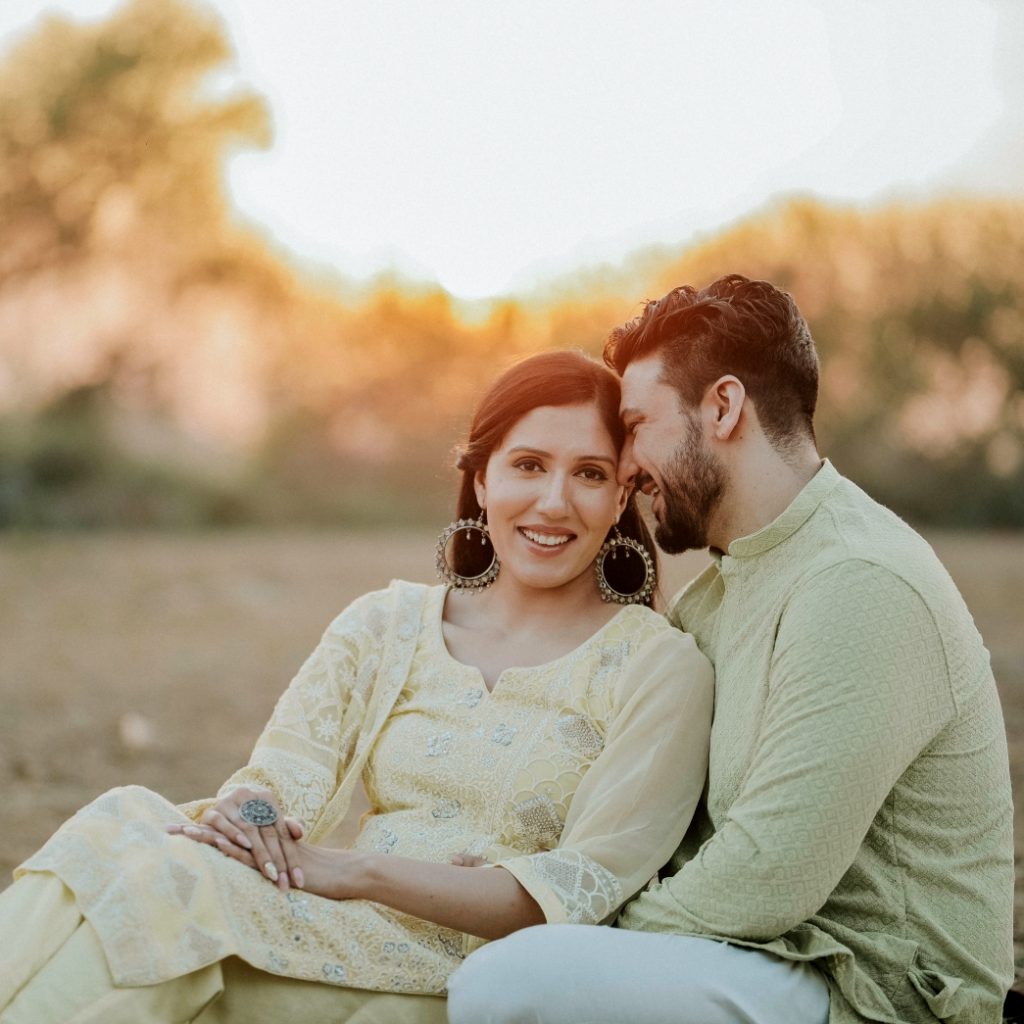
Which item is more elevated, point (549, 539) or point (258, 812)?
point (549, 539)

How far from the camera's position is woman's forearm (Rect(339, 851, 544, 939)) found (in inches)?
113

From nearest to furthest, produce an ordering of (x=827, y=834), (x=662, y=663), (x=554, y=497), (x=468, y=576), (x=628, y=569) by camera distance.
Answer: (x=827, y=834), (x=662, y=663), (x=554, y=497), (x=628, y=569), (x=468, y=576)

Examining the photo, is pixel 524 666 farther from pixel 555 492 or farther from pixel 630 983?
pixel 630 983

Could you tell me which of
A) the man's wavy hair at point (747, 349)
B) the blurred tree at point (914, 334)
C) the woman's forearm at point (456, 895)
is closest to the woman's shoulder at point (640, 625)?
the man's wavy hair at point (747, 349)

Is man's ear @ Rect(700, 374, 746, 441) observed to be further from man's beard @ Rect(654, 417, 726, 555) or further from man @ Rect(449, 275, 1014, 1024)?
man @ Rect(449, 275, 1014, 1024)

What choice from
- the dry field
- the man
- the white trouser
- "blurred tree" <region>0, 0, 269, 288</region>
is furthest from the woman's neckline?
"blurred tree" <region>0, 0, 269, 288</region>

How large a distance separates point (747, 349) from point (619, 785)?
3.34ft

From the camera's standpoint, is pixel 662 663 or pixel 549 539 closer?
pixel 662 663

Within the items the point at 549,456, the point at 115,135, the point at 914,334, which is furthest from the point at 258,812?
the point at 115,135

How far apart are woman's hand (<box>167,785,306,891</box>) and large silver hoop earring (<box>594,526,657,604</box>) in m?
1.00

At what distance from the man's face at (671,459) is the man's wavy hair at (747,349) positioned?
A: 0.14 ft

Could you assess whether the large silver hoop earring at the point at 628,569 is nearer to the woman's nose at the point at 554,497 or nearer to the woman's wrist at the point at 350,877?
the woman's nose at the point at 554,497

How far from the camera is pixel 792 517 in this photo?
9.89ft

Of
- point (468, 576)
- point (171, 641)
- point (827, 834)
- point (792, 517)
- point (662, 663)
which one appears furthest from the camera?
point (171, 641)
